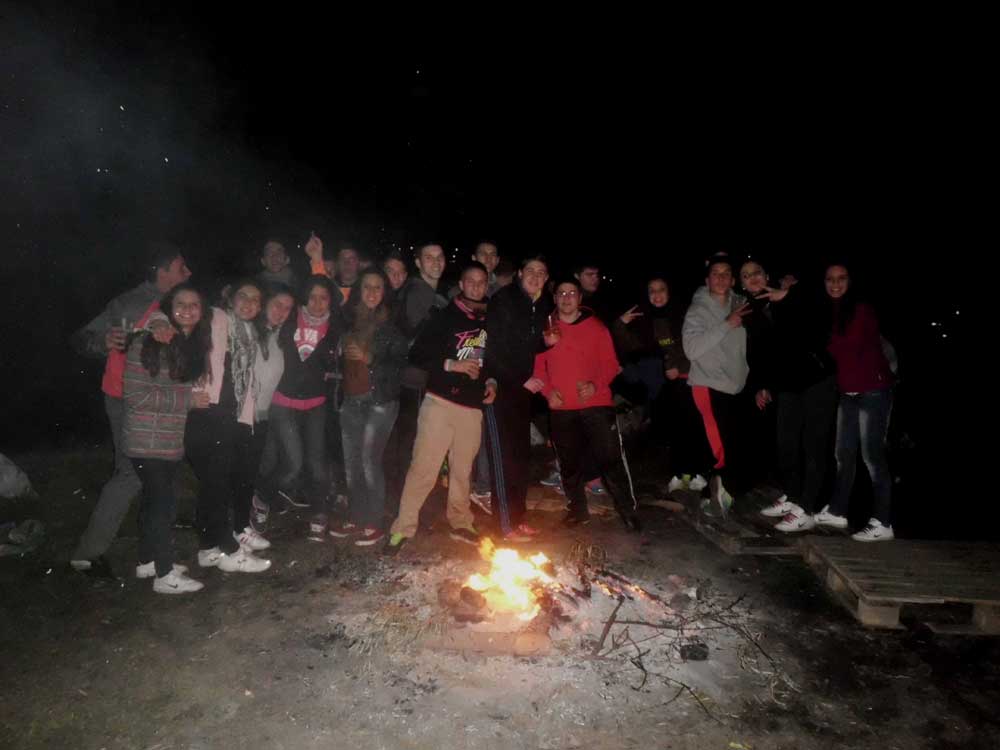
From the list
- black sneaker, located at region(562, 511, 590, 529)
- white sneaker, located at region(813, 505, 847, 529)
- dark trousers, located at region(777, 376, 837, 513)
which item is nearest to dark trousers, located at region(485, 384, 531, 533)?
black sneaker, located at region(562, 511, 590, 529)

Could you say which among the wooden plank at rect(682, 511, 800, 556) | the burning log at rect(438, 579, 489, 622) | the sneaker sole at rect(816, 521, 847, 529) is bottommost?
the burning log at rect(438, 579, 489, 622)

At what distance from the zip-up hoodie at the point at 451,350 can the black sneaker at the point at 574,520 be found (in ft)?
5.05

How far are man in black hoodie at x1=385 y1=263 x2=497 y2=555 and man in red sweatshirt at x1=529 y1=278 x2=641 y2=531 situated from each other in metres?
0.79

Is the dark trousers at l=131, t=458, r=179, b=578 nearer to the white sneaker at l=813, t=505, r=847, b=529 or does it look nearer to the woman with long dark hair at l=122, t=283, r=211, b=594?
the woman with long dark hair at l=122, t=283, r=211, b=594

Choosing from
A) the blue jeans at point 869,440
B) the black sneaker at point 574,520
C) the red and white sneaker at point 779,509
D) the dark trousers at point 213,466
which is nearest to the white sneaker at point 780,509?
the red and white sneaker at point 779,509

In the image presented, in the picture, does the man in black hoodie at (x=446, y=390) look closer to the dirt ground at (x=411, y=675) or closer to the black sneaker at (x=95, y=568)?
the dirt ground at (x=411, y=675)

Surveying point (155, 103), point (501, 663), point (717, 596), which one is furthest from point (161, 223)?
point (717, 596)

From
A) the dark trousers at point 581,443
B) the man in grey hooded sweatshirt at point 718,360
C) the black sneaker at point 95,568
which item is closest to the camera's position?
the black sneaker at point 95,568

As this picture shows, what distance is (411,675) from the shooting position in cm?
338

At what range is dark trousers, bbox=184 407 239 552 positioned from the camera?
4488 mm

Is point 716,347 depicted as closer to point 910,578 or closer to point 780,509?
point 780,509

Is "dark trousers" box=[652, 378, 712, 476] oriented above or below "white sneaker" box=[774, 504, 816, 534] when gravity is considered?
above

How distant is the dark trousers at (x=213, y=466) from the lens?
14.7 ft

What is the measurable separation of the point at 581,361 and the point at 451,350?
4.45 feet
